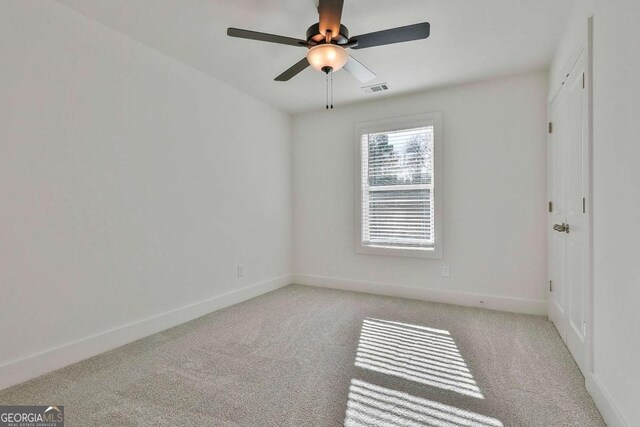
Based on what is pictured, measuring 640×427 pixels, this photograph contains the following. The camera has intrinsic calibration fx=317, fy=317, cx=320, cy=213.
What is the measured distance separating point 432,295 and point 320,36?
120 inches

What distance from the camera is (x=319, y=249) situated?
4551 millimetres

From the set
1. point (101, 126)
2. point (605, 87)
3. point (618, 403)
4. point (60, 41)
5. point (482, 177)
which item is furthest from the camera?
point (482, 177)

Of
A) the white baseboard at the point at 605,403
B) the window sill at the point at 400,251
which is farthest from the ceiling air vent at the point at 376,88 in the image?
the white baseboard at the point at 605,403

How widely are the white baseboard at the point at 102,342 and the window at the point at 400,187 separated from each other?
1.91m

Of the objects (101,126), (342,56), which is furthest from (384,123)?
(101,126)

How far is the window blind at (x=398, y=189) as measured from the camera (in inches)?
151

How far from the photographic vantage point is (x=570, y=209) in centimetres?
238

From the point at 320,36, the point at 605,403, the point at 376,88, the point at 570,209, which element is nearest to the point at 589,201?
the point at 570,209

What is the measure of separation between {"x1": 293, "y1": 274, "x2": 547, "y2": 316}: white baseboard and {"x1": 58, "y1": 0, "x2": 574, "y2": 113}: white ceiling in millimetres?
2388

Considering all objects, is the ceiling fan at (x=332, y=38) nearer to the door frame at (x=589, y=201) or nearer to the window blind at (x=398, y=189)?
the door frame at (x=589, y=201)

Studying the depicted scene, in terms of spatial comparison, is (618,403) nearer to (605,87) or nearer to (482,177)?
(605,87)

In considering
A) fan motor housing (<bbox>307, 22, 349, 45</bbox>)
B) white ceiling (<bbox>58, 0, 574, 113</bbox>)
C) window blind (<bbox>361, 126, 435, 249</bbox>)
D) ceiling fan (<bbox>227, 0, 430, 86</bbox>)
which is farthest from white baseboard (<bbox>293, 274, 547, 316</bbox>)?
fan motor housing (<bbox>307, 22, 349, 45</bbox>)

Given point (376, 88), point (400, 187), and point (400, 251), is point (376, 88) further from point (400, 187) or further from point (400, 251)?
point (400, 251)

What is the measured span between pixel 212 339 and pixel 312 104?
10.1 feet
